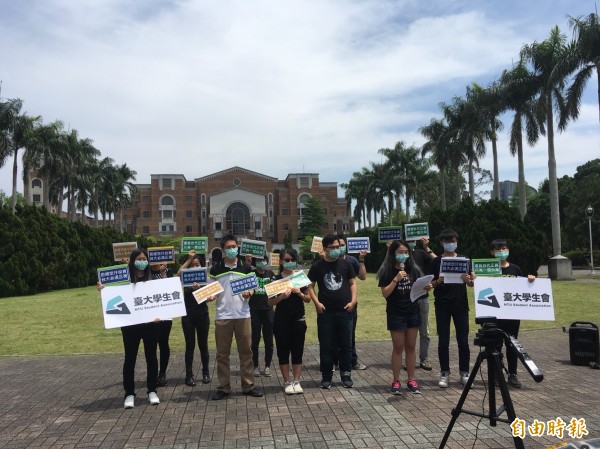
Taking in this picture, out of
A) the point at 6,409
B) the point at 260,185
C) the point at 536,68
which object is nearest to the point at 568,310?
the point at 6,409

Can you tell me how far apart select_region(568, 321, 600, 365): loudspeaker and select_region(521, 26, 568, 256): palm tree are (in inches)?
959

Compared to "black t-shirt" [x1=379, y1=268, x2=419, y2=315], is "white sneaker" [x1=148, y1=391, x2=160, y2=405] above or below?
below

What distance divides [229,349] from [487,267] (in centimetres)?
345

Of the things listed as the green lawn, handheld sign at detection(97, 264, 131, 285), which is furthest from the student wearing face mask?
the green lawn

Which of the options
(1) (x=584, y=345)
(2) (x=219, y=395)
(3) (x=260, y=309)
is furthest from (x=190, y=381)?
(1) (x=584, y=345)

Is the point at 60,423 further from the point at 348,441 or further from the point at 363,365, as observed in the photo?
the point at 363,365

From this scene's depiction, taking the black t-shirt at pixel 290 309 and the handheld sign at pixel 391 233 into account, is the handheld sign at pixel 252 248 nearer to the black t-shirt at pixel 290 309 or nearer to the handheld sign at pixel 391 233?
the black t-shirt at pixel 290 309

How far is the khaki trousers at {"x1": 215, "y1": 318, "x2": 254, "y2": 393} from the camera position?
637 cm

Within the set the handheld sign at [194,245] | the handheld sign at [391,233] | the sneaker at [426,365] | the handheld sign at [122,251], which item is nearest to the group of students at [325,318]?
the handheld sign at [194,245]

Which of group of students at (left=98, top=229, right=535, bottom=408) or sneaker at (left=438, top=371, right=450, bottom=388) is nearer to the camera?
group of students at (left=98, top=229, right=535, bottom=408)

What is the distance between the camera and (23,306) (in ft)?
65.7

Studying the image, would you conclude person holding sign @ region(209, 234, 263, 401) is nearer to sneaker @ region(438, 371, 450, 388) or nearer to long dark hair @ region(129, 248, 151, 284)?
long dark hair @ region(129, 248, 151, 284)

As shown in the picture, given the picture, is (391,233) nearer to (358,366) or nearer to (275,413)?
(358,366)

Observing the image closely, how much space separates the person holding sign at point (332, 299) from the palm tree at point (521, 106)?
28.9m
